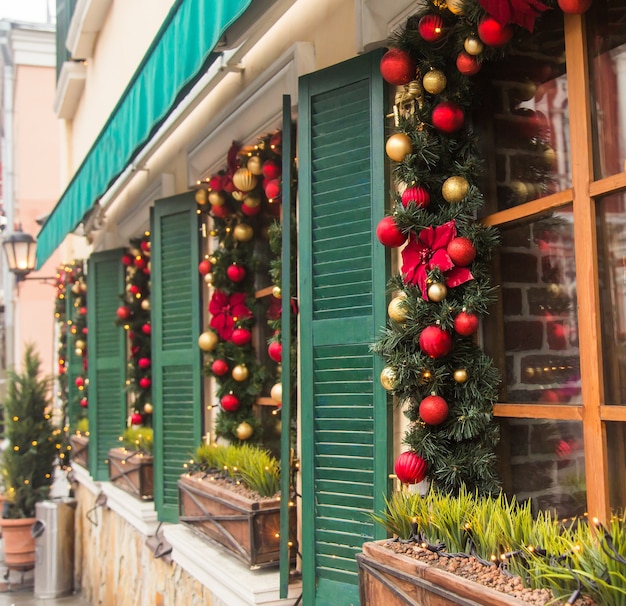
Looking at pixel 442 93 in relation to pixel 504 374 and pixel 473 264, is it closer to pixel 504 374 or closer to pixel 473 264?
pixel 473 264

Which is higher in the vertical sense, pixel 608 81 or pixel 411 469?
pixel 608 81

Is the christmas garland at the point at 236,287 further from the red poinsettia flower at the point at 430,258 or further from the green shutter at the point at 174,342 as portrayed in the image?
the red poinsettia flower at the point at 430,258

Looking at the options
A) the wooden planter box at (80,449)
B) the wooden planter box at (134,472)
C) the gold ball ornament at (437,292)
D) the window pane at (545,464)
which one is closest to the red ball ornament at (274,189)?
the gold ball ornament at (437,292)

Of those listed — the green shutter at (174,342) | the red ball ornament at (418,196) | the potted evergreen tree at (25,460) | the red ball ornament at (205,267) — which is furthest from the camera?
the potted evergreen tree at (25,460)

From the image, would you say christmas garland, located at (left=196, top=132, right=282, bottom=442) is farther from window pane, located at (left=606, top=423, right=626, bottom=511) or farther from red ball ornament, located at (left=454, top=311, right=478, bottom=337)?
window pane, located at (left=606, top=423, right=626, bottom=511)

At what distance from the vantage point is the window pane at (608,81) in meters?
2.16

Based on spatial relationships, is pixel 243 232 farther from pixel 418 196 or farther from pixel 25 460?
pixel 25 460

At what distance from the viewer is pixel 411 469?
258cm

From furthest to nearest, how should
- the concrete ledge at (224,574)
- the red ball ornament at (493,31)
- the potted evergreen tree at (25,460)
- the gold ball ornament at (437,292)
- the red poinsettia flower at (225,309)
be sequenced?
the potted evergreen tree at (25,460) < the red poinsettia flower at (225,309) < the concrete ledge at (224,574) < the gold ball ornament at (437,292) < the red ball ornament at (493,31)

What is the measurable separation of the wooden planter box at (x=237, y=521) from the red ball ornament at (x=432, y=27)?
207cm

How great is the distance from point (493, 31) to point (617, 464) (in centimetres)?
121

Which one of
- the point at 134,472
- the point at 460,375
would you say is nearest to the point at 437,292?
the point at 460,375

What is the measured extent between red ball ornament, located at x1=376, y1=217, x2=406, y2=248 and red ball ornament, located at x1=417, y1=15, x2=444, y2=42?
57 cm

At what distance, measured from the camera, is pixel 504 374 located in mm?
2582
